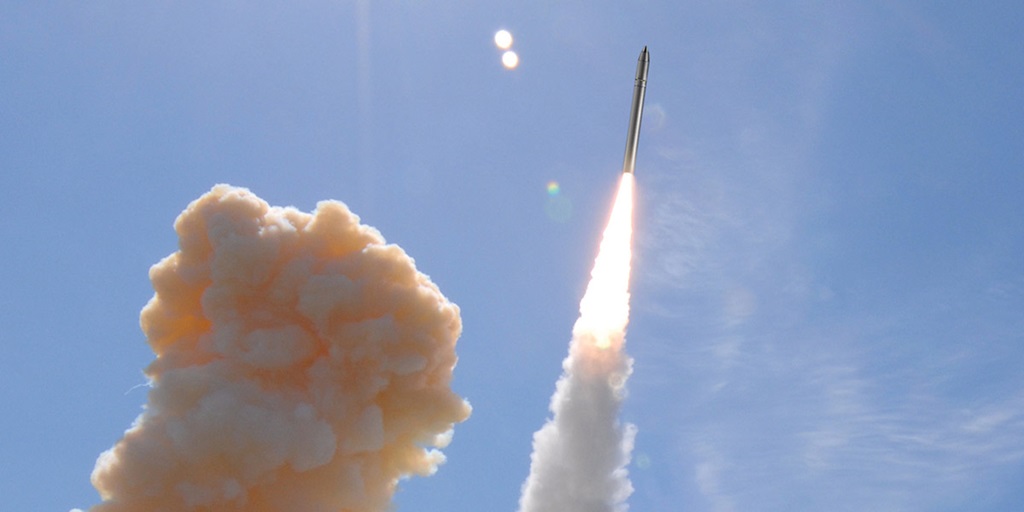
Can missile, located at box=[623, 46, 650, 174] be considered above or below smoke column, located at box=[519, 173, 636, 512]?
above

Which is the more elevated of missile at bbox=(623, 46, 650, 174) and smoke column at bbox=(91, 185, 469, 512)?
missile at bbox=(623, 46, 650, 174)

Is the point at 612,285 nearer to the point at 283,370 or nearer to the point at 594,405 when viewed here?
the point at 594,405

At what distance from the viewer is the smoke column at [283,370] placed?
133ft

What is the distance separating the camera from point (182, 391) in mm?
41594

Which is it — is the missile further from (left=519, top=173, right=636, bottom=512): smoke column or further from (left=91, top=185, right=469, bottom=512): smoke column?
(left=91, top=185, right=469, bottom=512): smoke column

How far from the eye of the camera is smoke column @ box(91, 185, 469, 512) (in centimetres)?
4069

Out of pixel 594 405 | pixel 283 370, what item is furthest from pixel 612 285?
pixel 283 370

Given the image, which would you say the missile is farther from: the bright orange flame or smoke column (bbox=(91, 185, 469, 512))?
smoke column (bbox=(91, 185, 469, 512))

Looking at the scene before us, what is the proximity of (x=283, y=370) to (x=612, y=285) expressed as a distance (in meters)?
14.0

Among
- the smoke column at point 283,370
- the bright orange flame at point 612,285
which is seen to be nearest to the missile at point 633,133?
the bright orange flame at point 612,285

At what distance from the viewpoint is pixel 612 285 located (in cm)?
4494

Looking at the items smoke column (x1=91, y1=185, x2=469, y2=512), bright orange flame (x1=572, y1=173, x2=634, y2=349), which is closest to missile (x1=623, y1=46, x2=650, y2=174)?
bright orange flame (x1=572, y1=173, x2=634, y2=349)

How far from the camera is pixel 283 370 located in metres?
43.2

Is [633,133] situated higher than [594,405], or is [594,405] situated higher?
[633,133]
